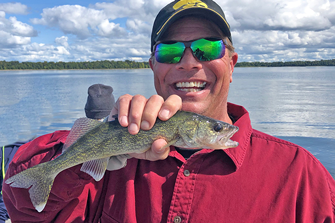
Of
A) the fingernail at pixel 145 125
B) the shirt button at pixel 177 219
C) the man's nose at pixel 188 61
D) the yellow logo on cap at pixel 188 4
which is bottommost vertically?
the shirt button at pixel 177 219

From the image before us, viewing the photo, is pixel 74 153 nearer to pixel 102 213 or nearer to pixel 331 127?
pixel 102 213

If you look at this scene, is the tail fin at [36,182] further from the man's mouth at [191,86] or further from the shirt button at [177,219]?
the man's mouth at [191,86]

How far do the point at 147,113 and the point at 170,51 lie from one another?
1280 mm

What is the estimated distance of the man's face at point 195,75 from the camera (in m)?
3.23

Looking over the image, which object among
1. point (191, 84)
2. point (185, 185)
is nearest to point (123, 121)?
point (185, 185)

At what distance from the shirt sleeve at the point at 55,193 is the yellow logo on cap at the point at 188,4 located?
217 centimetres

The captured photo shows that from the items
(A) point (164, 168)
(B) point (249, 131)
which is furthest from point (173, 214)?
(B) point (249, 131)

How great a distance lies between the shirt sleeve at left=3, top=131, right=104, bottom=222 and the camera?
8.23 feet

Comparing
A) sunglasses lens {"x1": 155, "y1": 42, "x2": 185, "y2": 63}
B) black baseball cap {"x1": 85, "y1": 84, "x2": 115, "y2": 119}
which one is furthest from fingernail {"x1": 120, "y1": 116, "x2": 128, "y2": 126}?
black baseball cap {"x1": 85, "y1": 84, "x2": 115, "y2": 119}

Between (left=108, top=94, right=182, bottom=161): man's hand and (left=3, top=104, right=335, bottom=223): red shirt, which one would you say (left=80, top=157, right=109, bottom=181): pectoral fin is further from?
(left=108, top=94, right=182, bottom=161): man's hand

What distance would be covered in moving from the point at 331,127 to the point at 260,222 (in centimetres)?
1299

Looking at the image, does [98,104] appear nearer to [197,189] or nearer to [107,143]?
[107,143]

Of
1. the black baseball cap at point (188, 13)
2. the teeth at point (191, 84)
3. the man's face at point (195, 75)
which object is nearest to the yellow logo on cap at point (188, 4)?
the black baseball cap at point (188, 13)

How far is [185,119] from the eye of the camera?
258cm
